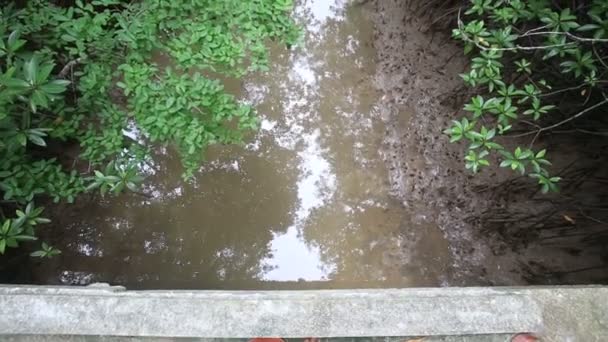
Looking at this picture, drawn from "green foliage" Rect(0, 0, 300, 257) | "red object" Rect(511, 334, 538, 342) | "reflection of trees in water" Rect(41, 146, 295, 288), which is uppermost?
"green foliage" Rect(0, 0, 300, 257)

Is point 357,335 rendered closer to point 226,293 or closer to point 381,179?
point 226,293

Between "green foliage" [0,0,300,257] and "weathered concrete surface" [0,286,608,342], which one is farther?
"green foliage" [0,0,300,257]

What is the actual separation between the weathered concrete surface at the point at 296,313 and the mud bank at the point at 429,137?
1350 mm

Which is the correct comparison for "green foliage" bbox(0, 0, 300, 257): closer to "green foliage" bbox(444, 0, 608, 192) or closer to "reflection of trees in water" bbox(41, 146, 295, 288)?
"reflection of trees in water" bbox(41, 146, 295, 288)

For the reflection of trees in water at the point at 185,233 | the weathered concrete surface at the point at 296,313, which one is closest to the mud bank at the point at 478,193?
the reflection of trees in water at the point at 185,233

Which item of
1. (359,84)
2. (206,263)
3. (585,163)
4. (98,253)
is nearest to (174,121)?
(206,263)

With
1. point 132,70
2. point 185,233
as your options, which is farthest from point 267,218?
point 132,70

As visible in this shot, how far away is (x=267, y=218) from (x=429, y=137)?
1535 mm

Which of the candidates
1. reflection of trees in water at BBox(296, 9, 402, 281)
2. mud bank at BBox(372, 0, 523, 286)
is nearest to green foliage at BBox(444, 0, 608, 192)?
mud bank at BBox(372, 0, 523, 286)

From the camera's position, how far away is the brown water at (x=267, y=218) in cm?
302

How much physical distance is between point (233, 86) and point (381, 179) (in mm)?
1497

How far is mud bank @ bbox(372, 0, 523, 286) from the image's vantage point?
3.11 meters

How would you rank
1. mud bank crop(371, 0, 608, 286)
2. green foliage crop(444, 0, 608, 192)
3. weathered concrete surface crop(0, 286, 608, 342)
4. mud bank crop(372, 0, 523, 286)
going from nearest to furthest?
1. weathered concrete surface crop(0, 286, 608, 342)
2. green foliage crop(444, 0, 608, 192)
3. mud bank crop(371, 0, 608, 286)
4. mud bank crop(372, 0, 523, 286)

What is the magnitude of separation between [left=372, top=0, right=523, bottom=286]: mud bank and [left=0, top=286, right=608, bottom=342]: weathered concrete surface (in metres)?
1.35
